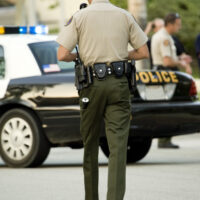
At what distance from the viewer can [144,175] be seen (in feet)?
31.3

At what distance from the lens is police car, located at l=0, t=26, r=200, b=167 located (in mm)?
10250

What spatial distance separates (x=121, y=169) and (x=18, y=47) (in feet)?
15.6

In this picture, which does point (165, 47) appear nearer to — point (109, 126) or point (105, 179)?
point (105, 179)

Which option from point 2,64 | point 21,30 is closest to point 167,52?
point 21,30

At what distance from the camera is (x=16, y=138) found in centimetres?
1048

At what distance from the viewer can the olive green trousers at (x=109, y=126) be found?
21.2ft

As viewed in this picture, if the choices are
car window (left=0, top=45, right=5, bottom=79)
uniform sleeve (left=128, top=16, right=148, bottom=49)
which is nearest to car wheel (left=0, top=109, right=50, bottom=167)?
car window (left=0, top=45, right=5, bottom=79)

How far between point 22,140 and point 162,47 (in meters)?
3.22

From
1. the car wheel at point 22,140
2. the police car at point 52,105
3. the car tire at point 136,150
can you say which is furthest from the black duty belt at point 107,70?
the car tire at point 136,150

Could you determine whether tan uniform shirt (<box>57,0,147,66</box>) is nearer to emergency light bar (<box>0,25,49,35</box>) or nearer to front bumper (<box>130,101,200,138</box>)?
front bumper (<box>130,101,200,138</box>)

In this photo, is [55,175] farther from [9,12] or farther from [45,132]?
[9,12]

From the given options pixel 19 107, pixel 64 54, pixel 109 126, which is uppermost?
pixel 64 54

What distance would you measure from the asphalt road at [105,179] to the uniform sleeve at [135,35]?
1.61 meters

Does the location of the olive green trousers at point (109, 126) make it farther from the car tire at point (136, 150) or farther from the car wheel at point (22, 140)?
the car tire at point (136, 150)
